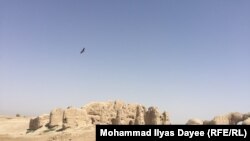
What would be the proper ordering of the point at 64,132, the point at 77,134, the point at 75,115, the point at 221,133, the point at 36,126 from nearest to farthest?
the point at 221,133 < the point at 77,134 < the point at 64,132 < the point at 75,115 < the point at 36,126

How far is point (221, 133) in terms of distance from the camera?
13.2 meters

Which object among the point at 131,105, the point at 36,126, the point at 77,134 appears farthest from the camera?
the point at 36,126

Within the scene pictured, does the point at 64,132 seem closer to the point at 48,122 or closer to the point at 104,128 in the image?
the point at 48,122

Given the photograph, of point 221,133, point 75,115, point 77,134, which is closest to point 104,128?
point 221,133

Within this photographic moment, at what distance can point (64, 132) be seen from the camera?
42438 mm

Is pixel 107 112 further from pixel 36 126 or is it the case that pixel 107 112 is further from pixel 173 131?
pixel 173 131

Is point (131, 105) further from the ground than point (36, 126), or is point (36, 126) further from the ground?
point (131, 105)

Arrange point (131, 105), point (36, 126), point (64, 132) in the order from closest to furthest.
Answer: point (64, 132), point (131, 105), point (36, 126)

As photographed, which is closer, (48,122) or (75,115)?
(75,115)

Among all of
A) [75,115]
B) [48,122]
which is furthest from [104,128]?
[48,122]

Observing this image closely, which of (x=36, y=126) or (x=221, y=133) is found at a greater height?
(x=221, y=133)

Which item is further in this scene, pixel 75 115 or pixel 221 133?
pixel 75 115

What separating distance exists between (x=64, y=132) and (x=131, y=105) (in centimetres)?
1184

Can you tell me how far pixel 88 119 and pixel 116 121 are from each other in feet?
14.3
